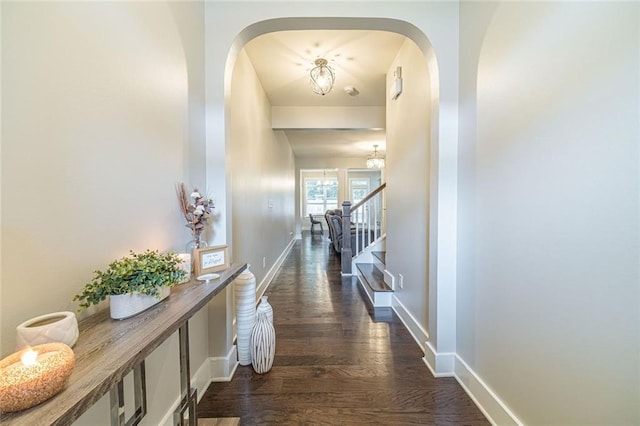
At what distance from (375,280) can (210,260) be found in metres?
2.49

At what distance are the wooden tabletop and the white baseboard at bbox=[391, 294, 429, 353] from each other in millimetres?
1750

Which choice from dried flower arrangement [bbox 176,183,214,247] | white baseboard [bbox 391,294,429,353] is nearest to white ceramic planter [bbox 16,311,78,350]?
dried flower arrangement [bbox 176,183,214,247]

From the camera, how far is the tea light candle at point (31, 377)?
1.46 feet

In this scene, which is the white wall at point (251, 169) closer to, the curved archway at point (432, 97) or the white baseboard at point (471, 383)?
the curved archway at point (432, 97)

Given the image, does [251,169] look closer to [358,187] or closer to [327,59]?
[327,59]

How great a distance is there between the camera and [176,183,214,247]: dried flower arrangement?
1.34 m

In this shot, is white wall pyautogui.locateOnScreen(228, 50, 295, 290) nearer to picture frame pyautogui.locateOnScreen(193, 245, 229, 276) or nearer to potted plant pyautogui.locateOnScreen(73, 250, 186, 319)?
picture frame pyautogui.locateOnScreen(193, 245, 229, 276)

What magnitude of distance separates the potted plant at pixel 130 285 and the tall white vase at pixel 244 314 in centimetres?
98

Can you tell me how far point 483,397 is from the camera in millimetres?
1448

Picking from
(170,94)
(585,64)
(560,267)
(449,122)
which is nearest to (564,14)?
(585,64)

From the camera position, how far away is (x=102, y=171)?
0.90m

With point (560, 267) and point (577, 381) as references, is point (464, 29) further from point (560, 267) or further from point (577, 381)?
point (577, 381)

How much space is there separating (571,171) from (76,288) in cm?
176

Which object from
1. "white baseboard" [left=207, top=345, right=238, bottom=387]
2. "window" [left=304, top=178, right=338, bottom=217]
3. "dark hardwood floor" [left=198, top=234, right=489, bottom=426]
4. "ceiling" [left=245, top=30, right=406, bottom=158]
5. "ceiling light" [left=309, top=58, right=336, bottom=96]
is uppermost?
"ceiling" [left=245, top=30, right=406, bottom=158]
